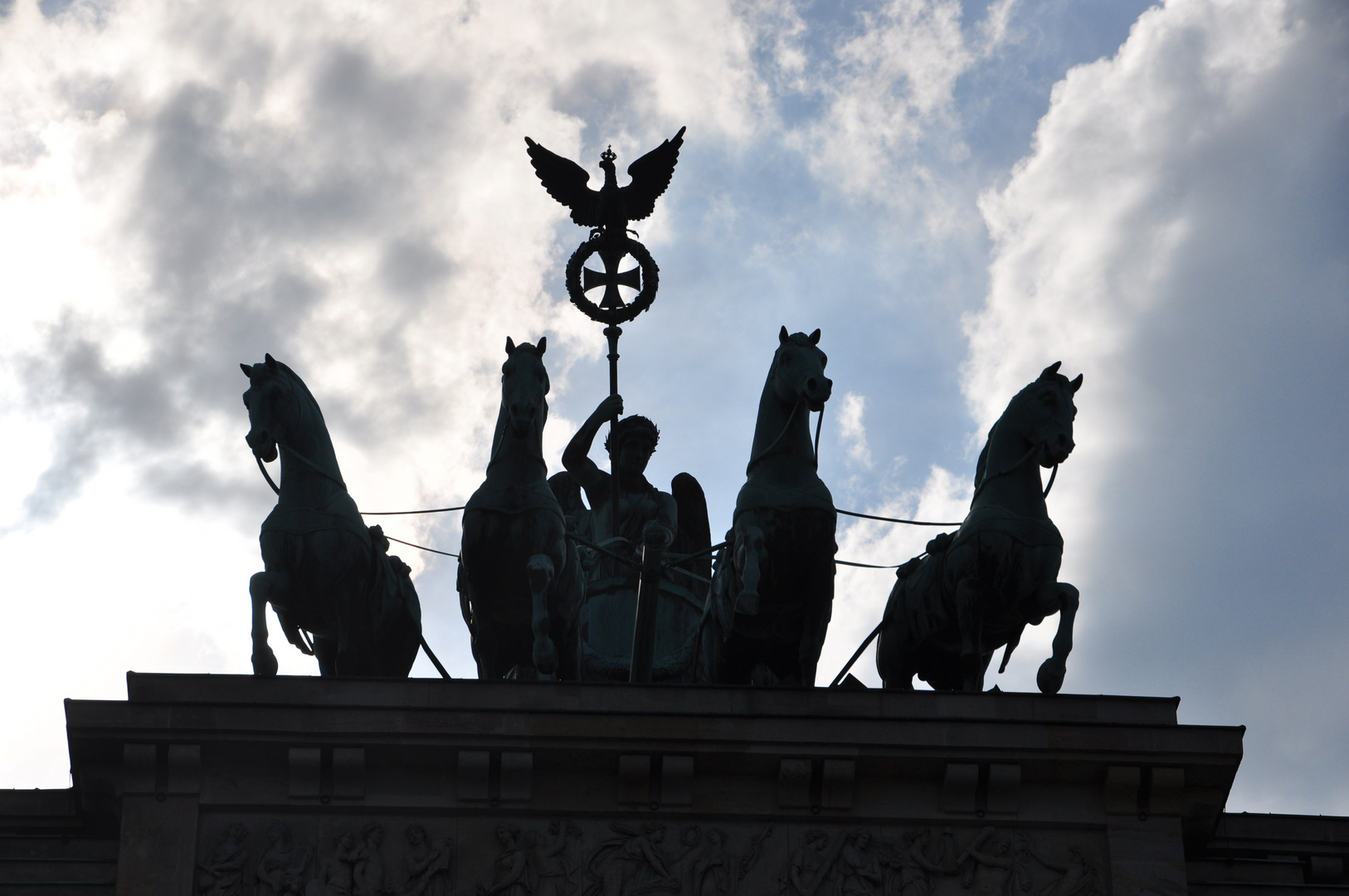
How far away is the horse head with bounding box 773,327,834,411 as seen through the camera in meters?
18.5

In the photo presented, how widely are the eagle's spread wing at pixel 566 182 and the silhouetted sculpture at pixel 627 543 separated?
2542 millimetres

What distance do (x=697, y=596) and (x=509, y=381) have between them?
14.0ft

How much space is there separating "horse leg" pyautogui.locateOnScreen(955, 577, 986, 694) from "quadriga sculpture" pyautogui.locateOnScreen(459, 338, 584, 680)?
3.01m

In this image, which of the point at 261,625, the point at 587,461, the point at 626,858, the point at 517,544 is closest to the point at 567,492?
the point at 587,461

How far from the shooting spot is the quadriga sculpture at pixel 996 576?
18344 mm

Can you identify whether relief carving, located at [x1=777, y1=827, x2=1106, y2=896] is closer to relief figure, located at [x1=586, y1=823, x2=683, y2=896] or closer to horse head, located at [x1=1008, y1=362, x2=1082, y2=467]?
relief figure, located at [x1=586, y1=823, x2=683, y2=896]

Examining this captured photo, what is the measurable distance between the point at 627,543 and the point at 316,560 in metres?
4.01

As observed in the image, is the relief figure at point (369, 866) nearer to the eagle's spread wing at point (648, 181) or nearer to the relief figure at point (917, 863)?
the relief figure at point (917, 863)

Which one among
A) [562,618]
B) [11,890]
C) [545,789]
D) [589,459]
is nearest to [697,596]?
[589,459]

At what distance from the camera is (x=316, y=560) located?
18234 millimetres

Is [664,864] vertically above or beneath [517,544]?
beneath

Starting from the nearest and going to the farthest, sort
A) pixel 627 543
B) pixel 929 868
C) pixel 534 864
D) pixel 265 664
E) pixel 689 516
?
pixel 534 864
pixel 929 868
pixel 265 664
pixel 627 543
pixel 689 516

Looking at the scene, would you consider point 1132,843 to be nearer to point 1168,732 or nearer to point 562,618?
point 1168,732

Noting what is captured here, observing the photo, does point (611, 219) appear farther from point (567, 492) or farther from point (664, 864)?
point (664, 864)
